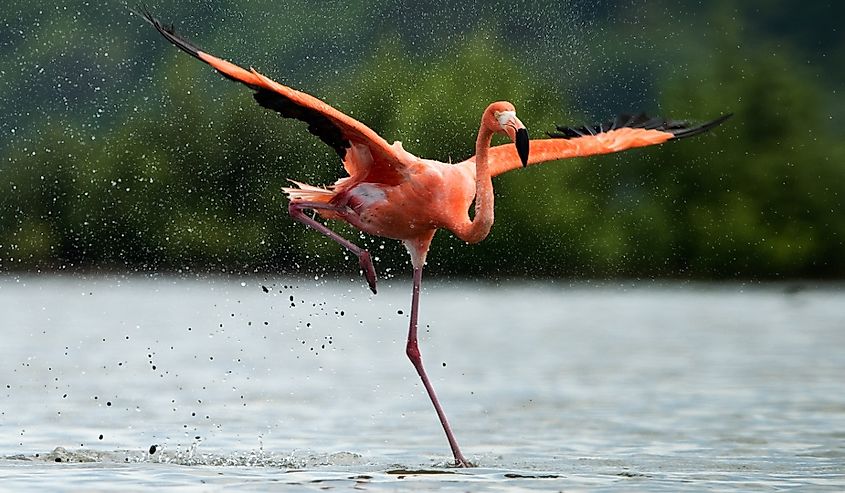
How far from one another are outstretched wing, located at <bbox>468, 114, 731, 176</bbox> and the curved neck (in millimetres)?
556

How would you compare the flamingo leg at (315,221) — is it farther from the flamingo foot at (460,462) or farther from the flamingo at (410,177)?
the flamingo foot at (460,462)

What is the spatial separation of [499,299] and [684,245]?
16.9 meters

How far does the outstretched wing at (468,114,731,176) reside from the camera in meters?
13.0

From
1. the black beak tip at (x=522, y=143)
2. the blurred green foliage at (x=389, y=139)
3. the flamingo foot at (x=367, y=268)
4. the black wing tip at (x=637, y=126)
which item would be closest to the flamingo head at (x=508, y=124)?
the black beak tip at (x=522, y=143)

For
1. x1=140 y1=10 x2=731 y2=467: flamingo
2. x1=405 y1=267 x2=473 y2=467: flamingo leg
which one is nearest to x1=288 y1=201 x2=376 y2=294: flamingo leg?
x1=140 y1=10 x2=731 y2=467: flamingo

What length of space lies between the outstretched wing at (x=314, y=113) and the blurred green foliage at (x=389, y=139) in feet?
92.1

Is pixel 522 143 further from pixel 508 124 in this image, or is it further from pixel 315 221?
pixel 315 221

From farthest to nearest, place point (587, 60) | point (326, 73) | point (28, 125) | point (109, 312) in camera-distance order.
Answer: point (587, 60)
point (326, 73)
point (28, 125)
point (109, 312)

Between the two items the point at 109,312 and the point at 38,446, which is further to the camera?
the point at 109,312

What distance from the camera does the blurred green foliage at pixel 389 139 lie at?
46750 millimetres

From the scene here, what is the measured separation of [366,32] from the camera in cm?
6462

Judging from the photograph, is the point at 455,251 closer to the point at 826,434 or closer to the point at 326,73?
the point at 326,73

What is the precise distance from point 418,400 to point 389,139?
94.0 feet

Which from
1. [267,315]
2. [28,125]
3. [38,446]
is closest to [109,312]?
[267,315]
